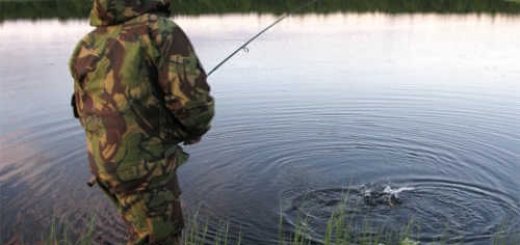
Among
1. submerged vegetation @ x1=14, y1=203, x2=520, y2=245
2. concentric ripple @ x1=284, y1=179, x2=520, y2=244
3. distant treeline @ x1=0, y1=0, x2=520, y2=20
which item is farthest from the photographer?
distant treeline @ x1=0, y1=0, x2=520, y2=20

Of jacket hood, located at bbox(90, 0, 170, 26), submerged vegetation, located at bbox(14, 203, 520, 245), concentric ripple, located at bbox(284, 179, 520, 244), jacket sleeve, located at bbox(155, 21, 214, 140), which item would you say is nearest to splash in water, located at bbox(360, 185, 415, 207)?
concentric ripple, located at bbox(284, 179, 520, 244)

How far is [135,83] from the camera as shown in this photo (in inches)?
116

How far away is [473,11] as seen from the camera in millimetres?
25406

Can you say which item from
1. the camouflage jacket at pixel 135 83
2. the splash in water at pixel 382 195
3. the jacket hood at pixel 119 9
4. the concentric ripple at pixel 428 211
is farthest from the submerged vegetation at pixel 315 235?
the jacket hood at pixel 119 9

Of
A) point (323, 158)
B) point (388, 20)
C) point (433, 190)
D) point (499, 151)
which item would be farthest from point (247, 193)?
point (388, 20)

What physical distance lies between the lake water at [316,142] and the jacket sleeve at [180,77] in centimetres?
300

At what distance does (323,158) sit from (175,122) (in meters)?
5.22

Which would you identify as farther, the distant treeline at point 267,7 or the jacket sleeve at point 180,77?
the distant treeline at point 267,7

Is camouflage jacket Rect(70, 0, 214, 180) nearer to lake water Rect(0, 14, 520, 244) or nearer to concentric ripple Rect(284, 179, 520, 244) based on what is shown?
concentric ripple Rect(284, 179, 520, 244)

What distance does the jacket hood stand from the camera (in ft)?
9.67

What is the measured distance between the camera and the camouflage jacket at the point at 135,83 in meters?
2.92

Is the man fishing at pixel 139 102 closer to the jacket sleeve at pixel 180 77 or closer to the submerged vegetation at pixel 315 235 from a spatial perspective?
the jacket sleeve at pixel 180 77

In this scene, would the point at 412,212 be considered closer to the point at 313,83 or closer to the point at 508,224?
the point at 508,224

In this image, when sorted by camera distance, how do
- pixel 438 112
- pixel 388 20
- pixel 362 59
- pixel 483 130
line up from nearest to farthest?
pixel 483 130 → pixel 438 112 → pixel 362 59 → pixel 388 20
